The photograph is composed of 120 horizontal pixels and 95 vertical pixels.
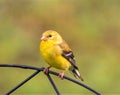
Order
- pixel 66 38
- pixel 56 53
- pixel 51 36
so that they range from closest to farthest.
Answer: pixel 51 36
pixel 56 53
pixel 66 38

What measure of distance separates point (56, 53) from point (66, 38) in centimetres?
329

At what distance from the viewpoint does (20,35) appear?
739cm

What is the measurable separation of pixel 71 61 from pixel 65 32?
3415 millimetres

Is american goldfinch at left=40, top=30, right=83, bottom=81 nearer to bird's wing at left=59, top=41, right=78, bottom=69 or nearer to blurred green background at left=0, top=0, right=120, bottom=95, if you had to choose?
bird's wing at left=59, top=41, right=78, bottom=69

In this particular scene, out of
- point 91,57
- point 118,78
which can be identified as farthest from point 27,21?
point 118,78

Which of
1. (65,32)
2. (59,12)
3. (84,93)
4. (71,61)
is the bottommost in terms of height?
(71,61)

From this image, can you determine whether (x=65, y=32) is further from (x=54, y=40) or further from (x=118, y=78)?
(x=54, y=40)

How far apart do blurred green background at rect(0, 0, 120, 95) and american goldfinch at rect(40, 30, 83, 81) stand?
202 centimetres

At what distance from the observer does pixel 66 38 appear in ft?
24.5

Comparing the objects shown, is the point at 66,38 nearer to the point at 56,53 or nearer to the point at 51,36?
the point at 56,53

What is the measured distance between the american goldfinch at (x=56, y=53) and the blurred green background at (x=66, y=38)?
202cm

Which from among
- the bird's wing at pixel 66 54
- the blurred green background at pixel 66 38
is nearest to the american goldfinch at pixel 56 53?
the bird's wing at pixel 66 54

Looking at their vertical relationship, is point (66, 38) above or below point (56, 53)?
above

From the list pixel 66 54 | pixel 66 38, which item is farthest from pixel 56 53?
pixel 66 38
